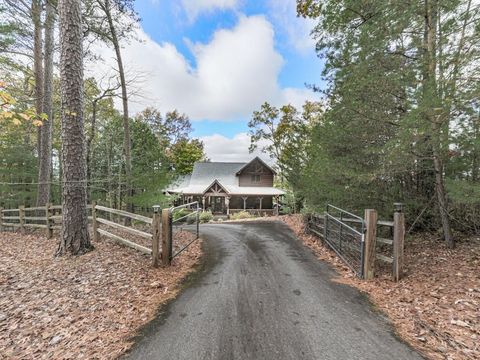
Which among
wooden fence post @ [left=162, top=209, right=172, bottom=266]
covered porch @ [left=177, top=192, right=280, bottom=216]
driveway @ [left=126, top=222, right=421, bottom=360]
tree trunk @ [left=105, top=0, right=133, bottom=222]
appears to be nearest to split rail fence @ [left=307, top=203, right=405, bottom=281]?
driveway @ [left=126, top=222, right=421, bottom=360]

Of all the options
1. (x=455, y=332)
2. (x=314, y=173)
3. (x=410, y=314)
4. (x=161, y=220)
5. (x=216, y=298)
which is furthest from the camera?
(x=314, y=173)

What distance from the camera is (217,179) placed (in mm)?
25953

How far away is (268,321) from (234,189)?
2251cm

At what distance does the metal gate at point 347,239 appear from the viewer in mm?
4936

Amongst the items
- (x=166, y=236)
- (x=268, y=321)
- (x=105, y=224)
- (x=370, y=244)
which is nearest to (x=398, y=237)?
(x=370, y=244)

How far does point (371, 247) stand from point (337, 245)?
6.03 ft

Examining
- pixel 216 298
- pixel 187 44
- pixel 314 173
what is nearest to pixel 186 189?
pixel 187 44

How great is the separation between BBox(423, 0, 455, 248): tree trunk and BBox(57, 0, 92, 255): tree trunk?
275 inches

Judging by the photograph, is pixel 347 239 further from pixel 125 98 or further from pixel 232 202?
pixel 232 202

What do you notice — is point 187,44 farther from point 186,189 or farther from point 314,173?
point 186,189

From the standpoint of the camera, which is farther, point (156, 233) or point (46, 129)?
point (46, 129)

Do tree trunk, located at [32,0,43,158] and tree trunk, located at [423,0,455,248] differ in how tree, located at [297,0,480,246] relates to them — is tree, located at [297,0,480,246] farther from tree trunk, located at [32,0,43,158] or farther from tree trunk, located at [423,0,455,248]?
tree trunk, located at [32,0,43,158]

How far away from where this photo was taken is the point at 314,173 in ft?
23.6

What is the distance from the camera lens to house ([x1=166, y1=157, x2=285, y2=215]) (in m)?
24.9
